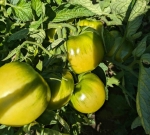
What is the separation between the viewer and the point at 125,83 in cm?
153

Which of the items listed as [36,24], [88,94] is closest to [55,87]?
[88,94]

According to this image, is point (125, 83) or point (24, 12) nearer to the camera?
point (24, 12)

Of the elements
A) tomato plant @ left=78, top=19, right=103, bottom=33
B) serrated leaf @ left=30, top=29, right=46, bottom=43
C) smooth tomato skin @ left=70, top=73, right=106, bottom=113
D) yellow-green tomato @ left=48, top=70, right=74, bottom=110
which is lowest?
smooth tomato skin @ left=70, top=73, right=106, bottom=113

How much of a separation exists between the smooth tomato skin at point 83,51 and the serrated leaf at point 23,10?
0.20m

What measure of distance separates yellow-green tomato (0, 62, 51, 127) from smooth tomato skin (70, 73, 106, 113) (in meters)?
0.25

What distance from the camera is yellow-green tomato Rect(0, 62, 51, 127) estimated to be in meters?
1.11

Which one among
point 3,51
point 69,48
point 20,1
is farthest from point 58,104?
point 20,1

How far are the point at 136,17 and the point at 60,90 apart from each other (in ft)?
1.42

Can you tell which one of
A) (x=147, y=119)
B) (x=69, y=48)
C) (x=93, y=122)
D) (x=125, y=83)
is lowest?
(x=93, y=122)

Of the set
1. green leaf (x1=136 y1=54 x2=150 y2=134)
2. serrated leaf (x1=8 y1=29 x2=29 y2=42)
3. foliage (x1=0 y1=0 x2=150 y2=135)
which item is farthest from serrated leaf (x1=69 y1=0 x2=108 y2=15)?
green leaf (x1=136 y1=54 x2=150 y2=134)

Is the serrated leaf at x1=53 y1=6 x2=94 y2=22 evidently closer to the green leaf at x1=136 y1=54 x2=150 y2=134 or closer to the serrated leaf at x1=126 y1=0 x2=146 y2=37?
the serrated leaf at x1=126 y1=0 x2=146 y2=37

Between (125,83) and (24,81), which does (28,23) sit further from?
(125,83)

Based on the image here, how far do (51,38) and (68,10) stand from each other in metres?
0.16

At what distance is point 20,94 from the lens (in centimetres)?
112
